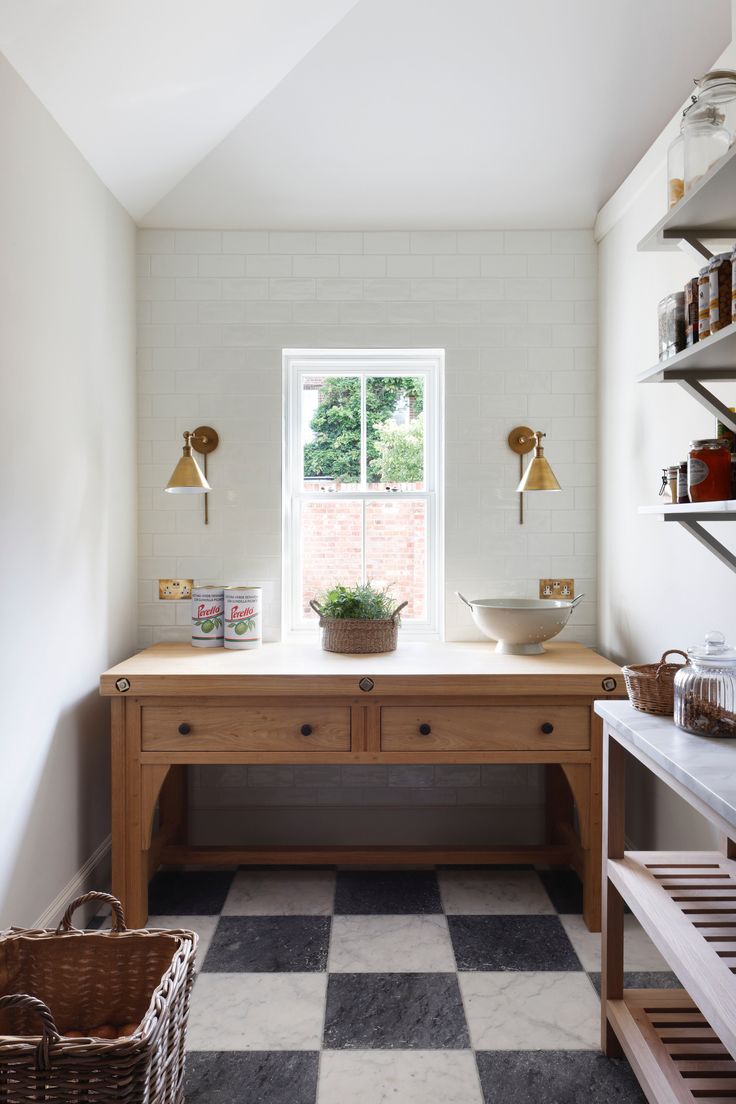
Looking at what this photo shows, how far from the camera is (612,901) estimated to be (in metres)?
1.98

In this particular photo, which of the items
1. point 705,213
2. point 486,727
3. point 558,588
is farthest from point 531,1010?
point 705,213

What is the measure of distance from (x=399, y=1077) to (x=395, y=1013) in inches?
10.1

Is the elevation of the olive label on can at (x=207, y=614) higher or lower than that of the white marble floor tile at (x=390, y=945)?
higher

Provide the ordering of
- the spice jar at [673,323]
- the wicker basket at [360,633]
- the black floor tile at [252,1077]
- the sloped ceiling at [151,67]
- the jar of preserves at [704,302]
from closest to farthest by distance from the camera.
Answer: the jar of preserves at [704,302], the spice jar at [673,323], the black floor tile at [252,1077], the sloped ceiling at [151,67], the wicker basket at [360,633]

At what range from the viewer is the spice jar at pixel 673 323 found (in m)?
1.76

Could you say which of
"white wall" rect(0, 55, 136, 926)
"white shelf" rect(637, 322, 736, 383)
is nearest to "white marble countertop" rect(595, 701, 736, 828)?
"white shelf" rect(637, 322, 736, 383)

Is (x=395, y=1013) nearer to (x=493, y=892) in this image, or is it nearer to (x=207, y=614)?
(x=493, y=892)

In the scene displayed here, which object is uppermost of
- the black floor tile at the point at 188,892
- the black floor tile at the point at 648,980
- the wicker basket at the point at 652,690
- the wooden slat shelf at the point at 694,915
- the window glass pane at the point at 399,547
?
the window glass pane at the point at 399,547

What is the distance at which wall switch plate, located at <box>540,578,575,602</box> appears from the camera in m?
3.35

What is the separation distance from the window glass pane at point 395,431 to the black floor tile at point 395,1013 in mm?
1992

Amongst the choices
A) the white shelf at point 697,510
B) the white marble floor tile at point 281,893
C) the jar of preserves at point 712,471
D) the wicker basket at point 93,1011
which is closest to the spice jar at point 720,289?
the jar of preserves at point 712,471

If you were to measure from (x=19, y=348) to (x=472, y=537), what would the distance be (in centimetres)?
193

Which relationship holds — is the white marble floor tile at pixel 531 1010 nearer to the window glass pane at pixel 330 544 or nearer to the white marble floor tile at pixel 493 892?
the white marble floor tile at pixel 493 892

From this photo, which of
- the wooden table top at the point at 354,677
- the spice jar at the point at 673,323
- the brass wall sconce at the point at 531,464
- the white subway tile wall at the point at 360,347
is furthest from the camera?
the white subway tile wall at the point at 360,347
